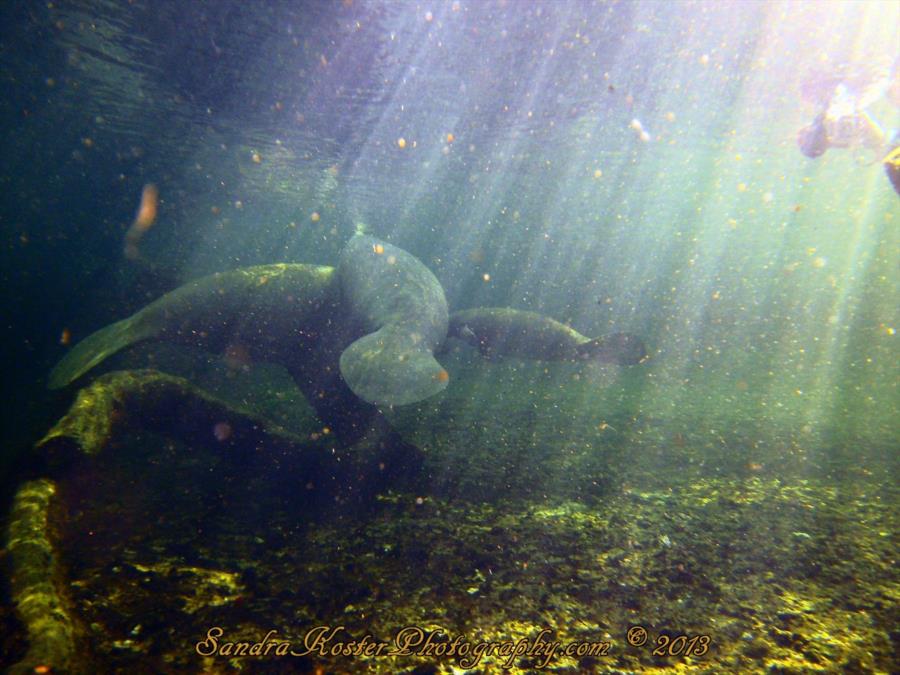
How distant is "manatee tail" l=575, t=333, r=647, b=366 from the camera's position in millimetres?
7465

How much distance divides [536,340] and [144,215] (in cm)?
3435

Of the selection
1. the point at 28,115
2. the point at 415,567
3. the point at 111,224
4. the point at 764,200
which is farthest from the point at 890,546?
the point at 764,200

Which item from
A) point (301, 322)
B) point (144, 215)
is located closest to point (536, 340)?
point (301, 322)

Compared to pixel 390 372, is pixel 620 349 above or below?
below

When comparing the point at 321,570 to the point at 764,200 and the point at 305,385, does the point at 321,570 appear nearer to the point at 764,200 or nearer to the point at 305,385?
the point at 305,385

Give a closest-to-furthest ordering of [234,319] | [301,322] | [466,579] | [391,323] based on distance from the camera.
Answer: [466,579] < [391,323] < [234,319] < [301,322]

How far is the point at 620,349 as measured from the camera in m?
7.46

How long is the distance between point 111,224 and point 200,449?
38.7 m

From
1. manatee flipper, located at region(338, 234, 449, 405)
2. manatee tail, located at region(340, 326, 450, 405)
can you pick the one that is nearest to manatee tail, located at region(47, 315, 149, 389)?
manatee flipper, located at region(338, 234, 449, 405)

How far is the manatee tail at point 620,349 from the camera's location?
746 cm

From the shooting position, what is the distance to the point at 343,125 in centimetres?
1548

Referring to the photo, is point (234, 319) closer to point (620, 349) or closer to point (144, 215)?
point (620, 349)

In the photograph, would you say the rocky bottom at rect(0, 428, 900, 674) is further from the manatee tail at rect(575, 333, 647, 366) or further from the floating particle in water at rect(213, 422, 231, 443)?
the manatee tail at rect(575, 333, 647, 366)

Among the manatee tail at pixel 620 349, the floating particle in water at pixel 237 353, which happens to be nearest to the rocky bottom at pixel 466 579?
the floating particle in water at pixel 237 353
